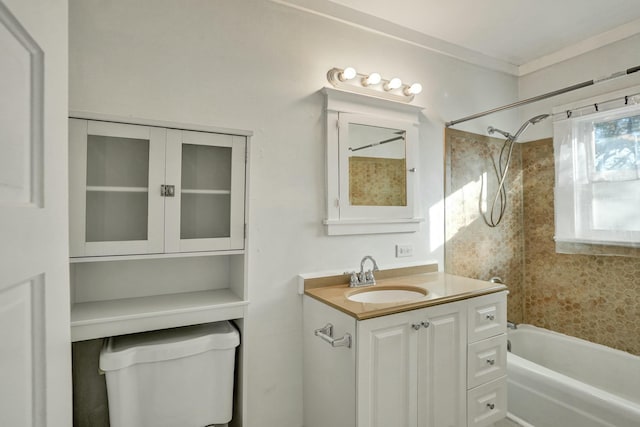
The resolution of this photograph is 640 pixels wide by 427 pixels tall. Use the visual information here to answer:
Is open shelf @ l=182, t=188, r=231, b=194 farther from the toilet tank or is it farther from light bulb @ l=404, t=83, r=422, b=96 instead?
light bulb @ l=404, t=83, r=422, b=96

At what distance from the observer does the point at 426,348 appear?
1.62m

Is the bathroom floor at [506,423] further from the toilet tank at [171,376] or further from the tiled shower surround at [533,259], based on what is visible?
the toilet tank at [171,376]

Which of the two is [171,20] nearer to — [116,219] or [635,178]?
[116,219]

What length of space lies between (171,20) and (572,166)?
108 inches

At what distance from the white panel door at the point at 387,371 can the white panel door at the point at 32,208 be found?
1033 mm

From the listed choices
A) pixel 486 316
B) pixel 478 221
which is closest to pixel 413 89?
pixel 478 221

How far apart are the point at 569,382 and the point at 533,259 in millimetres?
1157

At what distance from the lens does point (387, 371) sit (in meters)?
1.49

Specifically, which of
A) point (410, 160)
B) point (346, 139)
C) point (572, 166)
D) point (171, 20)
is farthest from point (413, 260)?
point (171, 20)

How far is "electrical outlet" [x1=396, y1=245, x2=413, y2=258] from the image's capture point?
2219 millimetres

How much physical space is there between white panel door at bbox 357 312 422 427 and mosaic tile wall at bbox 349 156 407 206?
78cm

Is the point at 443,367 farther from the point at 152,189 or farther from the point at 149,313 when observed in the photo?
the point at 152,189

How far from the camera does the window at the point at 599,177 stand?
2.19 m

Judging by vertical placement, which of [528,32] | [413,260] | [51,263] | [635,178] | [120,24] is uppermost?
[528,32]
